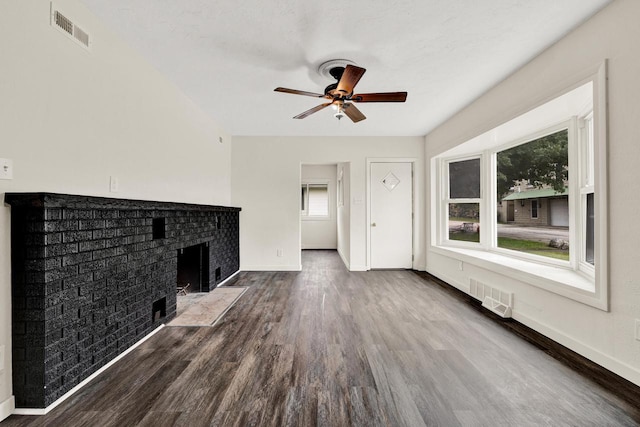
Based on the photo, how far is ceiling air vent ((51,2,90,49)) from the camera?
1.60 meters

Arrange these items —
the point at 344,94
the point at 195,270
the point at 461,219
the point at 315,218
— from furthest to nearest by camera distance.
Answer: the point at 315,218 < the point at 461,219 < the point at 195,270 < the point at 344,94

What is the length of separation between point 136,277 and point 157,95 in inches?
68.8

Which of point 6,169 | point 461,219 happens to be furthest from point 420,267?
point 6,169

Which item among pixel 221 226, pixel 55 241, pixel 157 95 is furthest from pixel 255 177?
pixel 55 241

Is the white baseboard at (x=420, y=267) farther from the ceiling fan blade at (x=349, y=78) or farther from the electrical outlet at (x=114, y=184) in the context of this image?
the electrical outlet at (x=114, y=184)

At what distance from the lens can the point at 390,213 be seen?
4.88 meters

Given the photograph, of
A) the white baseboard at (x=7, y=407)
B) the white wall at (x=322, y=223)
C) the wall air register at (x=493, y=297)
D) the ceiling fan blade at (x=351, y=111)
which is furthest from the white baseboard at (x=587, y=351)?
the white wall at (x=322, y=223)

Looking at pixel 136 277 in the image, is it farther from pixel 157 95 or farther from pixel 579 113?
pixel 579 113

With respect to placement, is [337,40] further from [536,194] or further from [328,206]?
[328,206]

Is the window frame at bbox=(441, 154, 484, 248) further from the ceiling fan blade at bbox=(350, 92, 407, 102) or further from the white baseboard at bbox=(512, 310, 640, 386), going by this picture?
the ceiling fan blade at bbox=(350, 92, 407, 102)

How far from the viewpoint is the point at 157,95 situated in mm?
2633

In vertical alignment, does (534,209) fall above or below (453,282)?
above

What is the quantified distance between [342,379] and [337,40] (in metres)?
2.48

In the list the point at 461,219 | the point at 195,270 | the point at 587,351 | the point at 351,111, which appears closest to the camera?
the point at 587,351
